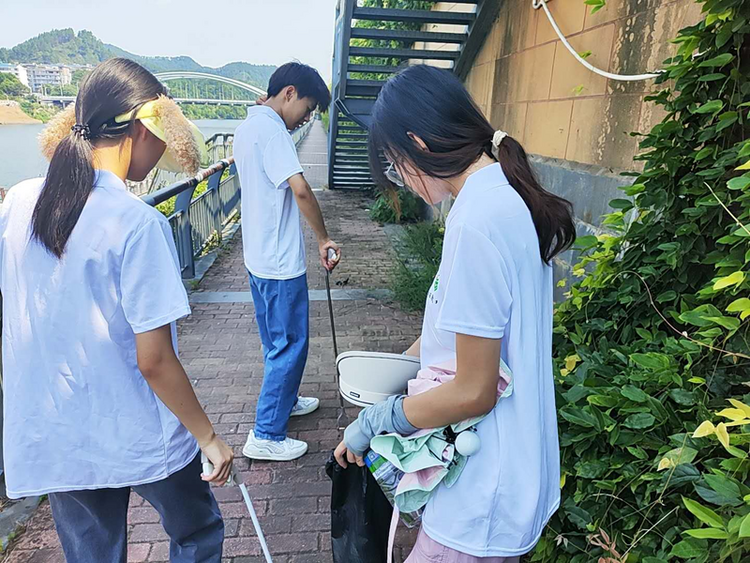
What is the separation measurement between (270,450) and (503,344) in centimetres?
229

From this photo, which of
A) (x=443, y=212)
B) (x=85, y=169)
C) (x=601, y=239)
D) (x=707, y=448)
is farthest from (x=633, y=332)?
(x=443, y=212)

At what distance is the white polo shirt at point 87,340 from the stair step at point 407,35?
6173 millimetres

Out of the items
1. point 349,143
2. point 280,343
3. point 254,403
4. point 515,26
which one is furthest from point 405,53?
point 280,343

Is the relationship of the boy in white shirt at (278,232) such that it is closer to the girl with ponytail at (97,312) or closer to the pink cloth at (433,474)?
the girl with ponytail at (97,312)

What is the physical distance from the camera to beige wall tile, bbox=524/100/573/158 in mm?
3988

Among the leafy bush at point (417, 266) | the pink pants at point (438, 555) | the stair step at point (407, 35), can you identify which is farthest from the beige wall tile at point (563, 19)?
the pink pants at point (438, 555)

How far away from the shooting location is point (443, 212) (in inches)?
309

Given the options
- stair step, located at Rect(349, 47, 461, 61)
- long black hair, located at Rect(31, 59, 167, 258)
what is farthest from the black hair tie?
stair step, located at Rect(349, 47, 461, 61)

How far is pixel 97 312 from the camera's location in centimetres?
143

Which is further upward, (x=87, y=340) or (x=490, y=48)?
(x=490, y=48)

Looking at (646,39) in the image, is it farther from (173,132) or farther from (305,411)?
(305,411)

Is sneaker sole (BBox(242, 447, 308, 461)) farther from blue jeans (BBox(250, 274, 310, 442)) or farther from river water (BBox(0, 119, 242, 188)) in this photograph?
river water (BBox(0, 119, 242, 188))

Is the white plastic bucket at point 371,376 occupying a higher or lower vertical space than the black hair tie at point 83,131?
lower

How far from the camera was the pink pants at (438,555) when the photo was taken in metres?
1.29
